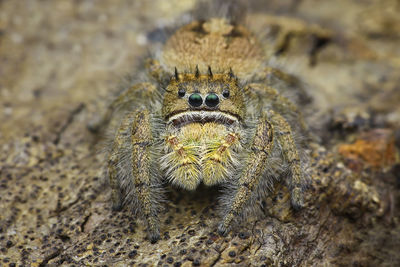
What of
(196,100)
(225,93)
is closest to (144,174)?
(196,100)

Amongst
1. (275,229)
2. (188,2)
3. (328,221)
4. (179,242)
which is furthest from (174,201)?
(188,2)

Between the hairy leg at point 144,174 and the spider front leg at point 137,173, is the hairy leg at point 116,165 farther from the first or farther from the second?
the hairy leg at point 144,174

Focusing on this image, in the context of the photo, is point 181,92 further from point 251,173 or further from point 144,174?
point 251,173

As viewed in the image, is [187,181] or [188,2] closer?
[187,181]

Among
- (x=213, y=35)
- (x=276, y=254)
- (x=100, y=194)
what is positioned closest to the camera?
(x=276, y=254)

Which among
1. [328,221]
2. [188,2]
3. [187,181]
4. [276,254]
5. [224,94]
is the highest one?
[188,2]

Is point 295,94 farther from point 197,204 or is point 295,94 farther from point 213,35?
point 197,204
